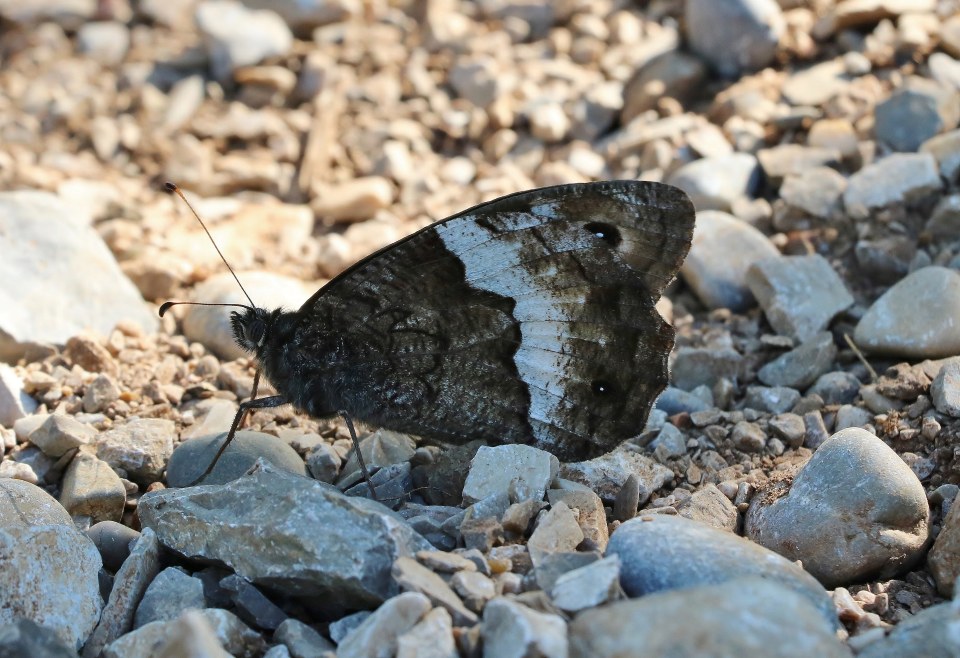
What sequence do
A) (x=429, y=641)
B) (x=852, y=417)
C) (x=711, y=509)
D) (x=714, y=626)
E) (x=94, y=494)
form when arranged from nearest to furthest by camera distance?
(x=714, y=626), (x=429, y=641), (x=711, y=509), (x=94, y=494), (x=852, y=417)

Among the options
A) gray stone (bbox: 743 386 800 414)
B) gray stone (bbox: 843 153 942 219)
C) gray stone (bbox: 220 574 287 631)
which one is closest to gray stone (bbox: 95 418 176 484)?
gray stone (bbox: 220 574 287 631)

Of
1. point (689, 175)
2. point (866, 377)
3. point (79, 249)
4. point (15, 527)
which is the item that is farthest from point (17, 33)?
point (866, 377)

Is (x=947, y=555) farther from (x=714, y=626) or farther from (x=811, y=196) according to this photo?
(x=811, y=196)

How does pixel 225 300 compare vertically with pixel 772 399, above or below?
below

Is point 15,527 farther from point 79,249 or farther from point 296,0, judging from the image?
point 296,0

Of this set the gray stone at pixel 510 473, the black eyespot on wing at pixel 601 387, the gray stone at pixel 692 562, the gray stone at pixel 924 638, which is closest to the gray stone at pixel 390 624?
the gray stone at pixel 692 562

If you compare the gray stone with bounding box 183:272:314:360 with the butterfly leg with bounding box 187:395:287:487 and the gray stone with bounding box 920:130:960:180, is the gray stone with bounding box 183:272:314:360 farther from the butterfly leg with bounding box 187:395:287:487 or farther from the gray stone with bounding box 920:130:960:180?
the gray stone with bounding box 920:130:960:180

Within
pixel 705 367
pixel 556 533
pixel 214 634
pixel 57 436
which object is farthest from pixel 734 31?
pixel 214 634

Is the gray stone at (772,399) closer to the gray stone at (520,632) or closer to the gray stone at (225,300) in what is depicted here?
the gray stone at (520,632)
